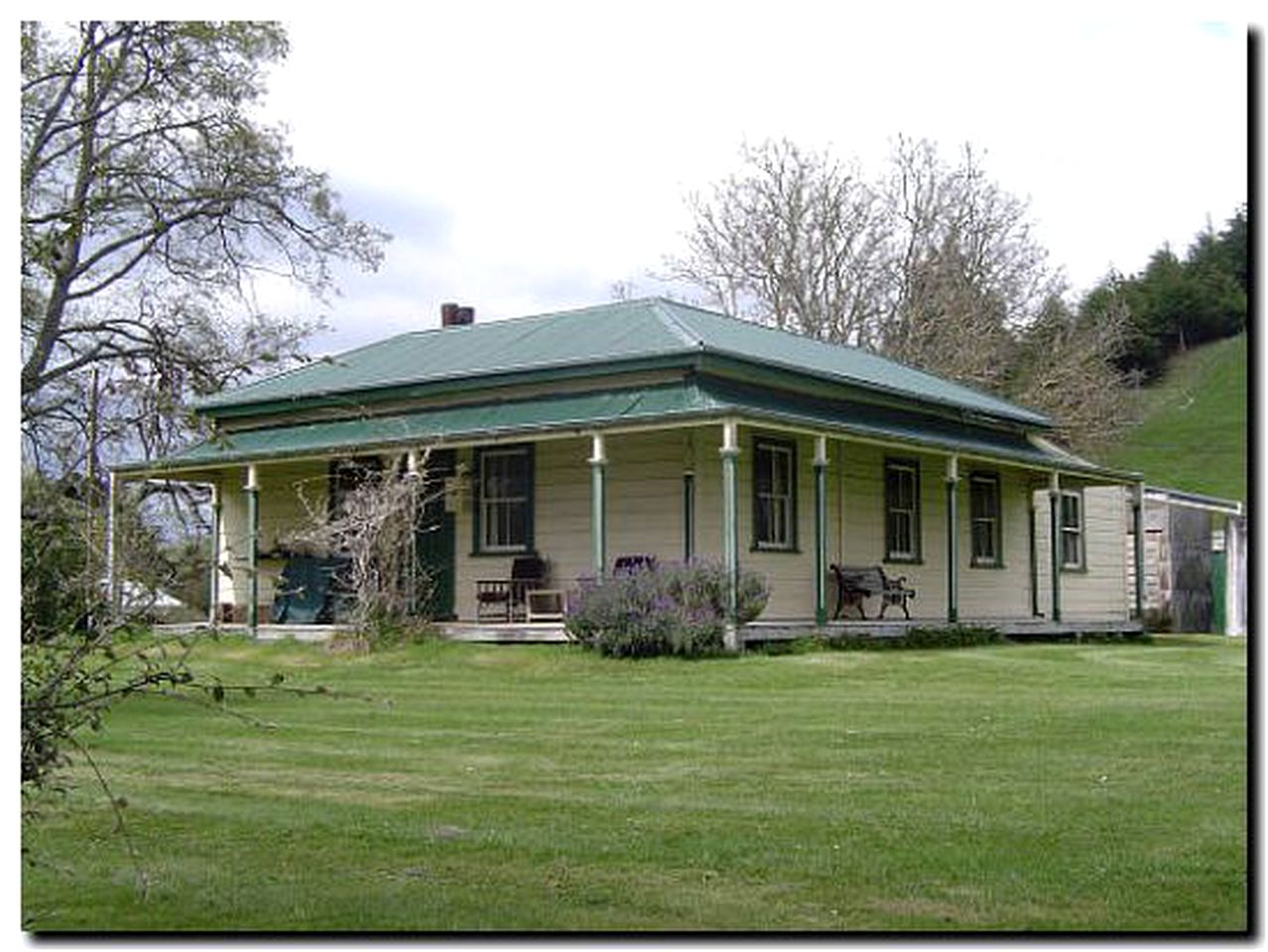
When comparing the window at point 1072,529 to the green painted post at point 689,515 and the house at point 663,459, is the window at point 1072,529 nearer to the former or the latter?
the house at point 663,459

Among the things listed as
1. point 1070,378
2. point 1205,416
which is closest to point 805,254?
point 1070,378

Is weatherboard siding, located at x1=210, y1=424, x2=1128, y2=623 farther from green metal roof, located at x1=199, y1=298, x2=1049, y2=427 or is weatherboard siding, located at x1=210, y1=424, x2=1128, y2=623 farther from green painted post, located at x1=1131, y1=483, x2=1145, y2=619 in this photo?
green painted post, located at x1=1131, y1=483, x2=1145, y2=619

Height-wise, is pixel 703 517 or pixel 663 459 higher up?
pixel 663 459

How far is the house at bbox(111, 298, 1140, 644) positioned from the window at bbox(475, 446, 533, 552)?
1.1 inches

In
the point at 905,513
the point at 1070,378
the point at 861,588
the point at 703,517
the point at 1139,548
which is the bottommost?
the point at 861,588

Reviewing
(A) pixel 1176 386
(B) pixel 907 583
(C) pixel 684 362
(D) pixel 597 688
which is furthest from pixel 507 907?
(B) pixel 907 583

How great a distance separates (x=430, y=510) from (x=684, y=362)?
166 inches

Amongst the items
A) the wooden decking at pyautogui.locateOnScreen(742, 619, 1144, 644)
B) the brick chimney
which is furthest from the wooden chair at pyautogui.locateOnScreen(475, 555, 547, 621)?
the brick chimney

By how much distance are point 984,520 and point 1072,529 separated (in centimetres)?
281

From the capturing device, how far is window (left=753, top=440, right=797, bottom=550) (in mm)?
20062

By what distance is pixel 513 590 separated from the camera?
66.6 feet

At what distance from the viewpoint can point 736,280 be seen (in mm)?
39500

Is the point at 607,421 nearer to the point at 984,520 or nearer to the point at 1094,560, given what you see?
the point at 984,520

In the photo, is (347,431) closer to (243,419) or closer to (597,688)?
(243,419)
